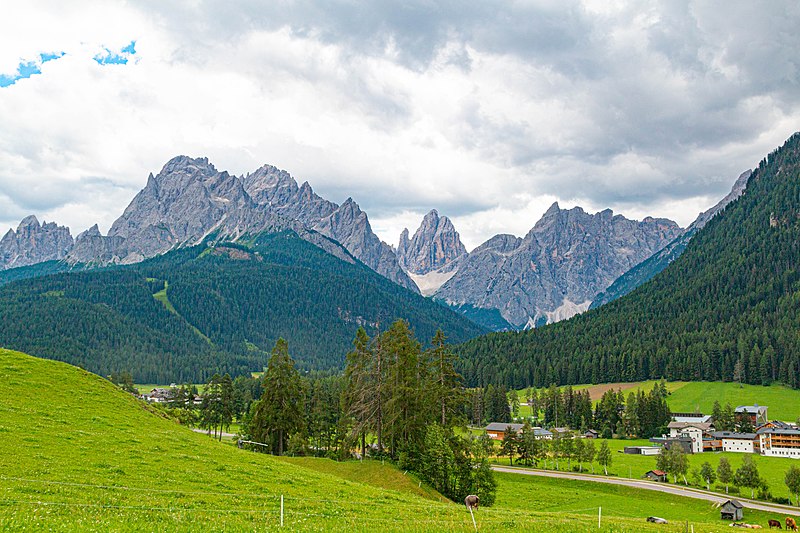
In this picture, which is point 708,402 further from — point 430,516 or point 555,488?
point 430,516

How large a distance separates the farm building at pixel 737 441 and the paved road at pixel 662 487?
180 ft

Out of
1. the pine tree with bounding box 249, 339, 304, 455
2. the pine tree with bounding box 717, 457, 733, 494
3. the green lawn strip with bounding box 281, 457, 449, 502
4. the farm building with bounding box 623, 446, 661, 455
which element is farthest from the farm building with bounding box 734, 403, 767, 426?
the green lawn strip with bounding box 281, 457, 449, 502

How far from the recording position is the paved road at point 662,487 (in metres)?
78.7

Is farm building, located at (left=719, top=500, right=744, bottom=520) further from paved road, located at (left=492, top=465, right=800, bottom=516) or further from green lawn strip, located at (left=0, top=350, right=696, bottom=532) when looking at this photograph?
green lawn strip, located at (left=0, top=350, right=696, bottom=532)

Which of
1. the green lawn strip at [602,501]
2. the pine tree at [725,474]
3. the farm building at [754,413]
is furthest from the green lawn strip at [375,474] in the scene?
the farm building at [754,413]

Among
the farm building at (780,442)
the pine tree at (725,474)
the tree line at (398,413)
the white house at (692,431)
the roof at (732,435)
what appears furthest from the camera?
the white house at (692,431)

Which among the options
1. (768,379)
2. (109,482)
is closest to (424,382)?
(109,482)

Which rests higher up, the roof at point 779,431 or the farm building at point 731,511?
the roof at point 779,431

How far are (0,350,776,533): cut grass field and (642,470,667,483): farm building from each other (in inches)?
2593

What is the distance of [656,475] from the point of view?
331 feet

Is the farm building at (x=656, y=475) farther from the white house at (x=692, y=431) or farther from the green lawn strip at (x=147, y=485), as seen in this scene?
the green lawn strip at (x=147, y=485)

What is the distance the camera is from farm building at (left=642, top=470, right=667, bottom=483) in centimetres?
10019

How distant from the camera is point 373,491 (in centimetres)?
3931

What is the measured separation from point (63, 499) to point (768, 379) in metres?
215
